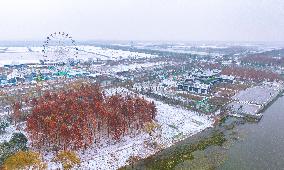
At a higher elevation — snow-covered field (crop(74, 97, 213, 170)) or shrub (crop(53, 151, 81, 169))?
shrub (crop(53, 151, 81, 169))

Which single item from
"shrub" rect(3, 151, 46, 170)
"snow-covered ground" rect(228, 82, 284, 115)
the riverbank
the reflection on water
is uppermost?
"shrub" rect(3, 151, 46, 170)

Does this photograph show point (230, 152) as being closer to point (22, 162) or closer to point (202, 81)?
point (22, 162)

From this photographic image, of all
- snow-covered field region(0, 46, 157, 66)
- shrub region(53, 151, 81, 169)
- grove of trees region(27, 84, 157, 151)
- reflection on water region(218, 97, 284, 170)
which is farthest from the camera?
snow-covered field region(0, 46, 157, 66)

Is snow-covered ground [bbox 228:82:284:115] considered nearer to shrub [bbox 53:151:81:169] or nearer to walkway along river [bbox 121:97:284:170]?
walkway along river [bbox 121:97:284:170]

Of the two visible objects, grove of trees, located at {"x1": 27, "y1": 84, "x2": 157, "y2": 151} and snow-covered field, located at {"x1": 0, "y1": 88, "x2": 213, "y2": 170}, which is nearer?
snow-covered field, located at {"x1": 0, "y1": 88, "x2": 213, "y2": 170}

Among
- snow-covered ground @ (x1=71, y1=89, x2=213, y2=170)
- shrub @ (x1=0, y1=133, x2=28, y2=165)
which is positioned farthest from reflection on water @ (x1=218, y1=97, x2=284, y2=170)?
shrub @ (x1=0, y1=133, x2=28, y2=165)

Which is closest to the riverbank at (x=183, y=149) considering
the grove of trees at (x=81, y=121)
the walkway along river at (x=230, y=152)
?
the walkway along river at (x=230, y=152)

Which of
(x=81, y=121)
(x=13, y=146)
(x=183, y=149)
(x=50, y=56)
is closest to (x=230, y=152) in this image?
(x=183, y=149)

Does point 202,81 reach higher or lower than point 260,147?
higher

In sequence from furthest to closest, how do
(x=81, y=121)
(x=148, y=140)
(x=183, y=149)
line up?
(x=148, y=140) → (x=81, y=121) → (x=183, y=149)

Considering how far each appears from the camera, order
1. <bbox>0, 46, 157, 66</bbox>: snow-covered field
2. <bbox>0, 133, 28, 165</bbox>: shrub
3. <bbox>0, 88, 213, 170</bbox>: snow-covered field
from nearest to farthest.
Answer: <bbox>0, 133, 28, 165</bbox>: shrub < <bbox>0, 88, 213, 170</bbox>: snow-covered field < <bbox>0, 46, 157, 66</bbox>: snow-covered field

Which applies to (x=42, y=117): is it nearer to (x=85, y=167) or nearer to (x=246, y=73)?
(x=85, y=167)

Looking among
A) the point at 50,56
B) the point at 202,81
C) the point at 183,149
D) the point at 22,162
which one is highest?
the point at 202,81
